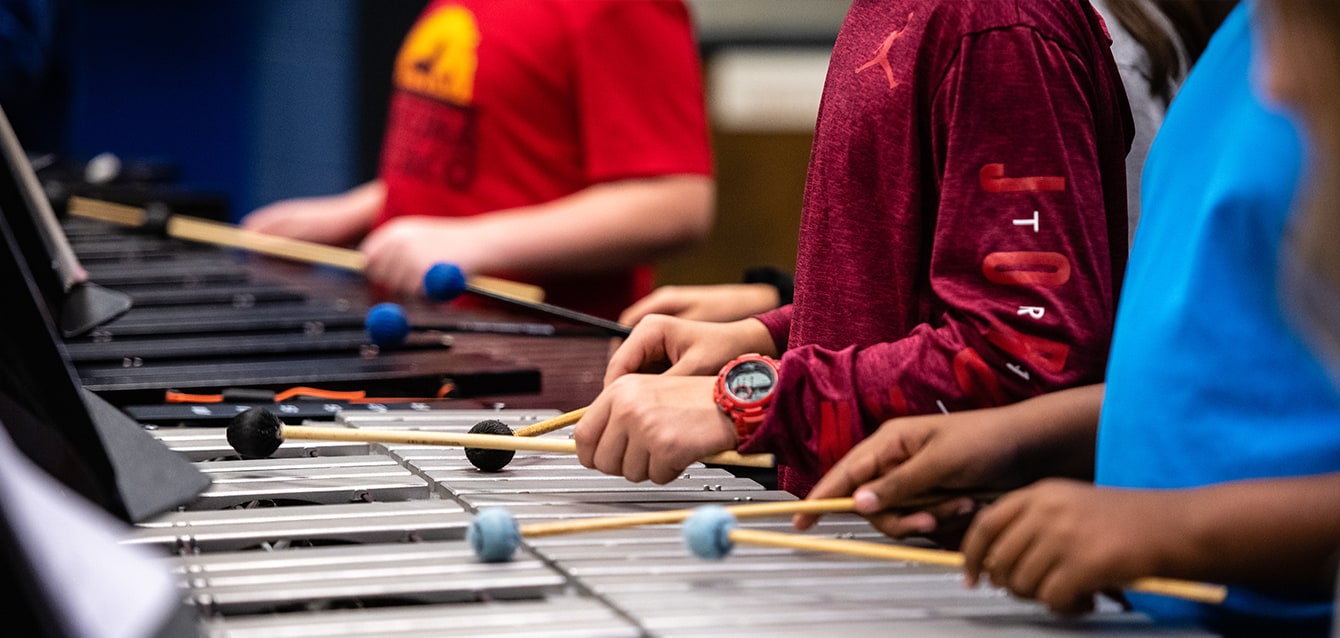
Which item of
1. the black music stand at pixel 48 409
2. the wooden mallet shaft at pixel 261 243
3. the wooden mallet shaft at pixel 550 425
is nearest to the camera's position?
the black music stand at pixel 48 409

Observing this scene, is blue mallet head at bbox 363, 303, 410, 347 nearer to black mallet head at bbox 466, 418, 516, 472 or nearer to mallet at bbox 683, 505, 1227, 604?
black mallet head at bbox 466, 418, 516, 472

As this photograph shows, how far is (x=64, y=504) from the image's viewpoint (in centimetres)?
103

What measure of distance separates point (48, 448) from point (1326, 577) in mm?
1075

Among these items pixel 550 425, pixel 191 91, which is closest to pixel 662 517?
pixel 550 425

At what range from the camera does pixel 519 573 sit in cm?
137

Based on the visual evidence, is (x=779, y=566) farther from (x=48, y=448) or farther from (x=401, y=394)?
(x=401, y=394)

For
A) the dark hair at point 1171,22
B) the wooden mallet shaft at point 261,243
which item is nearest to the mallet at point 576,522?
the dark hair at point 1171,22

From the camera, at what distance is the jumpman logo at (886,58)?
1648 millimetres

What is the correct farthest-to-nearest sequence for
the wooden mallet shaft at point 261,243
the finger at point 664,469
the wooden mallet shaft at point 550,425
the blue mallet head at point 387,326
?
the wooden mallet shaft at point 261,243 < the blue mallet head at point 387,326 < the wooden mallet shaft at point 550,425 < the finger at point 664,469

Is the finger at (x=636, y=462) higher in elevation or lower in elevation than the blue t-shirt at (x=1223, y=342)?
lower

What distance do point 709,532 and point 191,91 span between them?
8.11 m

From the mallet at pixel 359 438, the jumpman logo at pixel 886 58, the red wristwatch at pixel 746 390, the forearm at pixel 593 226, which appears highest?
the jumpman logo at pixel 886 58

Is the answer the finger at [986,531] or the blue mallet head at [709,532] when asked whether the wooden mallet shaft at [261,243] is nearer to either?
the blue mallet head at [709,532]

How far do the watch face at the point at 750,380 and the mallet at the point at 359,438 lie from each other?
7 centimetres
